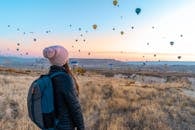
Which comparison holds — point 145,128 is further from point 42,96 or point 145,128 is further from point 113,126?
point 42,96

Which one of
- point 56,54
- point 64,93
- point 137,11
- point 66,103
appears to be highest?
point 137,11

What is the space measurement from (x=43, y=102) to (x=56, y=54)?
59cm

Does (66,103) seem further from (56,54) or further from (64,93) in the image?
(56,54)

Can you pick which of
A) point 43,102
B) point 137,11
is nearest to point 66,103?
point 43,102

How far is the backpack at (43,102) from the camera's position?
4.34 m

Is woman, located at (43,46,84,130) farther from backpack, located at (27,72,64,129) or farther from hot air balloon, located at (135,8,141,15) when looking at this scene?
hot air balloon, located at (135,8,141,15)

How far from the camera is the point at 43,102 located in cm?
438

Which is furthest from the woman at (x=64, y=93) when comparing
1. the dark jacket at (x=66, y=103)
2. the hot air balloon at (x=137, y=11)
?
the hot air balloon at (x=137, y=11)

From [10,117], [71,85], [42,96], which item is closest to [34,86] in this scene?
[42,96]

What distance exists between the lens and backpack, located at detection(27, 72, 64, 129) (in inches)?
171

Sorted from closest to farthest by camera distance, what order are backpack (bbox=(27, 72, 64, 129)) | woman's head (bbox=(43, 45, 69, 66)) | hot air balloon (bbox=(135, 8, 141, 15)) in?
1. backpack (bbox=(27, 72, 64, 129))
2. woman's head (bbox=(43, 45, 69, 66))
3. hot air balloon (bbox=(135, 8, 141, 15))

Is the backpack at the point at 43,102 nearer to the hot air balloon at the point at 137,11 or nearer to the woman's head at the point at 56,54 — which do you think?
the woman's head at the point at 56,54

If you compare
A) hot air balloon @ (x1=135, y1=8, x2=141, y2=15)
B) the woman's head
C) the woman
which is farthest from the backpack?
hot air balloon @ (x1=135, y1=8, x2=141, y2=15)

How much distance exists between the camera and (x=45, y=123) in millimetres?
4492
